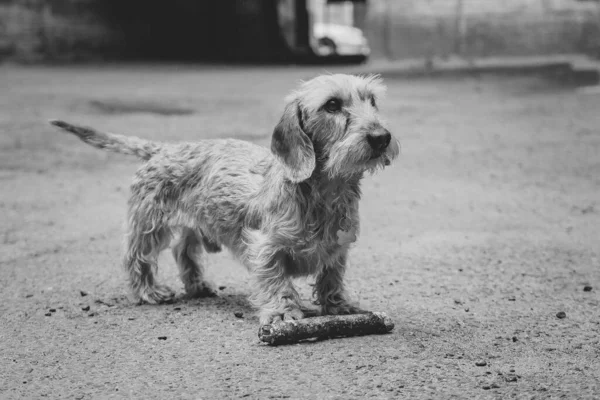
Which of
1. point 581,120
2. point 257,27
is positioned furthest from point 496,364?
point 257,27

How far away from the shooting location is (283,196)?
509 centimetres

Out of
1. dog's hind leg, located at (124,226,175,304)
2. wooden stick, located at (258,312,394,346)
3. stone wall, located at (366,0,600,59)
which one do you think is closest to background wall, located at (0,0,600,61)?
stone wall, located at (366,0,600,59)

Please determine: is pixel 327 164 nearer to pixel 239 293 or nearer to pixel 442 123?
pixel 239 293

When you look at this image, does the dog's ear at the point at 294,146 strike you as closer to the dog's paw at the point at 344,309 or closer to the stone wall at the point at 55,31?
the dog's paw at the point at 344,309

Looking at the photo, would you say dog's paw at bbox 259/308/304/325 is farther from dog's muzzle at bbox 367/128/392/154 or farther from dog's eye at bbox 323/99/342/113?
dog's eye at bbox 323/99/342/113

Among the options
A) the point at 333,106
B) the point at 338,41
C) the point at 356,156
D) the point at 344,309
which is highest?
the point at 333,106

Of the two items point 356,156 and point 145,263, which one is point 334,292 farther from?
point 145,263

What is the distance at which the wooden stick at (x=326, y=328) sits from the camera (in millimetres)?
4801

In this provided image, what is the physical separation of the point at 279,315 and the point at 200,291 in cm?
112

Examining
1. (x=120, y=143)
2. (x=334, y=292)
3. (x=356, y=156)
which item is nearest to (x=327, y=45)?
(x=120, y=143)

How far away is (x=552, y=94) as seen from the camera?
51.2 feet

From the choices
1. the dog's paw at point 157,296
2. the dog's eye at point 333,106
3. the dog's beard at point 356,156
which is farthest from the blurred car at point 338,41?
the dog's beard at point 356,156

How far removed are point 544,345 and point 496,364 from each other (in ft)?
1.57

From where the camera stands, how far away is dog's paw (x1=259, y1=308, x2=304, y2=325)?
5.03m
